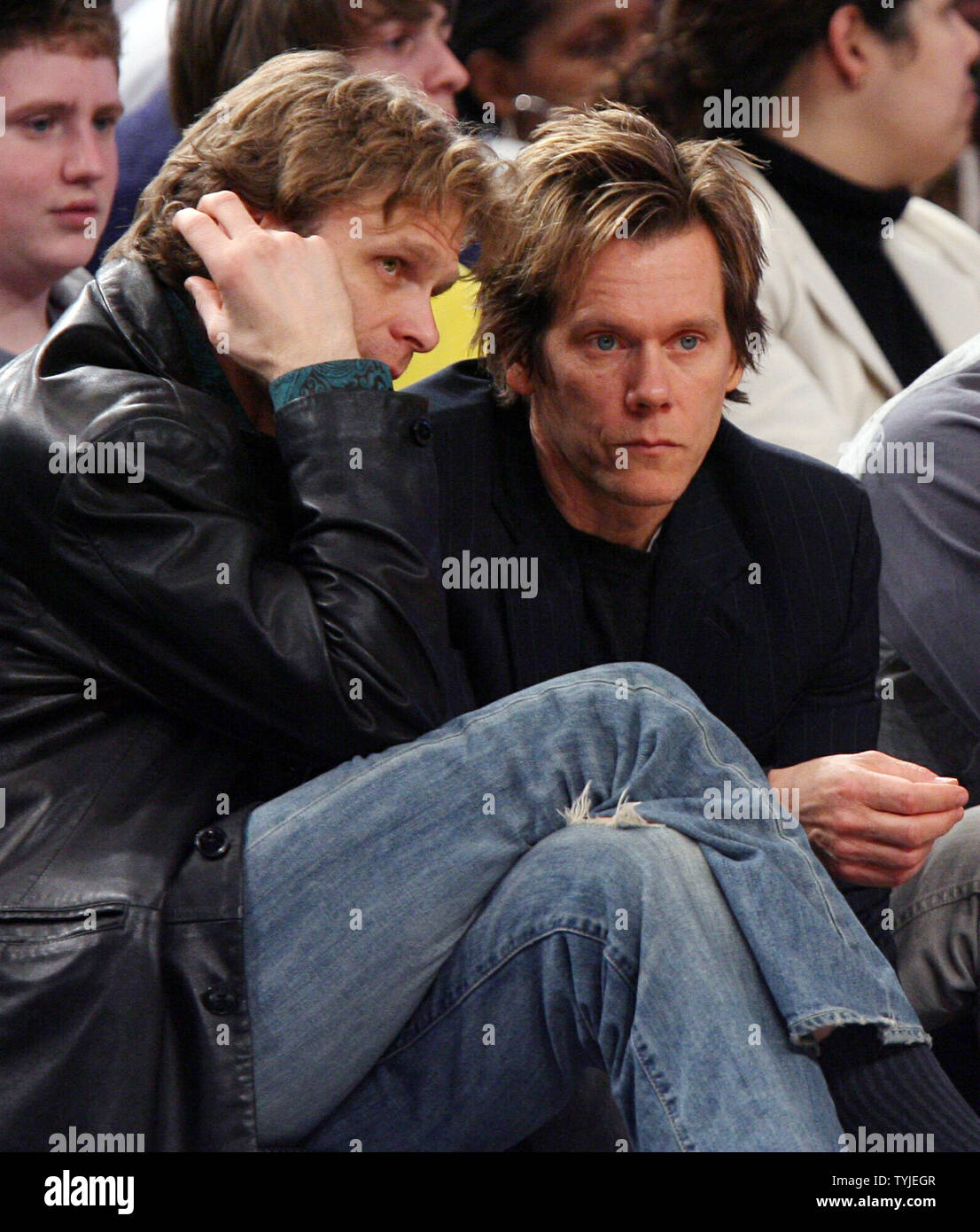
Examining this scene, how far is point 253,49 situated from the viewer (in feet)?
8.25

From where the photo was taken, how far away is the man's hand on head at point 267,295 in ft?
5.48

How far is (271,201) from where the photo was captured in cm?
176

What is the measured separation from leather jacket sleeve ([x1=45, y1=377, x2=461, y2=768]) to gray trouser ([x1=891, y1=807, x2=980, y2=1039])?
70cm

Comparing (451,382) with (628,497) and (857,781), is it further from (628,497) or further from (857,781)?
(857,781)

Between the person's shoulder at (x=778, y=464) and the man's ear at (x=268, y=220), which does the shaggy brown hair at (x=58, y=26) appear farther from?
the person's shoulder at (x=778, y=464)

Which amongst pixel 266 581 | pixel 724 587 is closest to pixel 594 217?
pixel 724 587

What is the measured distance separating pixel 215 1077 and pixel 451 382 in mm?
906

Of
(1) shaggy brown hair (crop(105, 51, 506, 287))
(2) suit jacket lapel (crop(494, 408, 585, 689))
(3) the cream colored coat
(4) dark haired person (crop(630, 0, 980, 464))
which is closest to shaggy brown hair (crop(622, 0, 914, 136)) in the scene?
(4) dark haired person (crop(630, 0, 980, 464))

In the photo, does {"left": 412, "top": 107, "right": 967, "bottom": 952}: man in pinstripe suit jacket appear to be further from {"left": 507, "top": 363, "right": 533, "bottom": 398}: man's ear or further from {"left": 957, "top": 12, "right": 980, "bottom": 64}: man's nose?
{"left": 957, "top": 12, "right": 980, "bottom": 64}: man's nose

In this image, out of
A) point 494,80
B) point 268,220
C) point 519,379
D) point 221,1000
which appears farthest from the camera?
point 494,80

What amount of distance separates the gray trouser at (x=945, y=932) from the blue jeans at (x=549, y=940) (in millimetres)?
529

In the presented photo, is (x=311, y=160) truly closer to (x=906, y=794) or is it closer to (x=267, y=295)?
(x=267, y=295)

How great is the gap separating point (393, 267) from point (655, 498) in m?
0.39

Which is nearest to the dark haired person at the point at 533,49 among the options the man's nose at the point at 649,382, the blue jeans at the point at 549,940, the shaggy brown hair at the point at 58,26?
the shaggy brown hair at the point at 58,26
